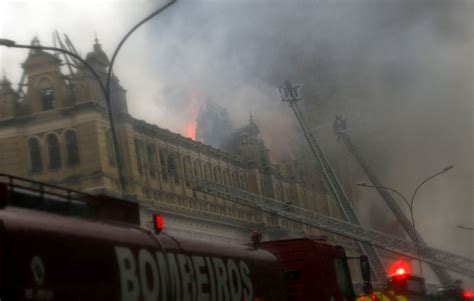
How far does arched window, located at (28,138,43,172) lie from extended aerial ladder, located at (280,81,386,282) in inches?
847

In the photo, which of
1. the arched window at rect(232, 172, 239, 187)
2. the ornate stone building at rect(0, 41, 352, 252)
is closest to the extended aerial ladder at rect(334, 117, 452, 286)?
the arched window at rect(232, 172, 239, 187)

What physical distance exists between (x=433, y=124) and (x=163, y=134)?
25.9 metres

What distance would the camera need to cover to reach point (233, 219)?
41594mm

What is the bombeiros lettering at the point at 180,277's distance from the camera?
8.09 m

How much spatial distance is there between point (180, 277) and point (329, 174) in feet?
146

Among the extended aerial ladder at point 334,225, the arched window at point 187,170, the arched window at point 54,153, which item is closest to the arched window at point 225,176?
the extended aerial ladder at point 334,225

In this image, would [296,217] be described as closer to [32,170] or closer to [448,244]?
[32,170]

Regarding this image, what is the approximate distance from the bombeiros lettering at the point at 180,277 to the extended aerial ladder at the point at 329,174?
4073cm

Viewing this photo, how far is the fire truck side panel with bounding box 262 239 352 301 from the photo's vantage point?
1315 cm

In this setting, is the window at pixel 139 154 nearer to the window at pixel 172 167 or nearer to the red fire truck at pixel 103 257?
the window at pixel 172 167

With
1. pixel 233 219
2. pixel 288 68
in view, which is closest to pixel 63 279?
pixel 233 219

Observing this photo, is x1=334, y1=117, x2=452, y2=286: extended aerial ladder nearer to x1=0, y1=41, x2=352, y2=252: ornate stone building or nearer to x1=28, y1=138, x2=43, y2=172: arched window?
x1=0, y1=41, x2=352, y2=252: ornate stone building

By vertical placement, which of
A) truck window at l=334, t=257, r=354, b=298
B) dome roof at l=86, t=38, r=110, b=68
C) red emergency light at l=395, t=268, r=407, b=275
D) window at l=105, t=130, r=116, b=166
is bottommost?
truck window at l=334, t=257, r=354, b=298

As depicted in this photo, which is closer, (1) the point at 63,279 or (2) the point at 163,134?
(1) the point at 63,279
